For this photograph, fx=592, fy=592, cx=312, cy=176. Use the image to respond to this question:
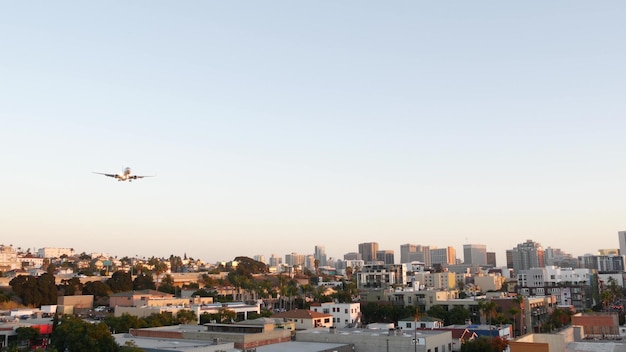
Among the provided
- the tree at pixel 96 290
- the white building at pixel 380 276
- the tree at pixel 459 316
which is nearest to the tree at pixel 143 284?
the tree at pixel 96 290

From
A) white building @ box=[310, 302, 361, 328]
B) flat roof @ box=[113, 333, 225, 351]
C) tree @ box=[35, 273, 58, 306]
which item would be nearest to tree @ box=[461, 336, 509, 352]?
flat roof @ box=[113, 333, 225, 351]

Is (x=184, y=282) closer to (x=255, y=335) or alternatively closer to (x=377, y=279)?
(x=377, y=279)

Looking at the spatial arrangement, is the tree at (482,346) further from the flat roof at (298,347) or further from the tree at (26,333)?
the tree at (26,333)

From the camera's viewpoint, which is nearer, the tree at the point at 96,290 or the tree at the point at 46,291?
the tree at the point at 46,291

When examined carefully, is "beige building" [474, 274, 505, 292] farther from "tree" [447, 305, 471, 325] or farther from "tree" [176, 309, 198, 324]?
"tree" [176, 309, 198, 324]

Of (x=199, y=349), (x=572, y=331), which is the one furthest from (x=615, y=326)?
(x=199, y=349)

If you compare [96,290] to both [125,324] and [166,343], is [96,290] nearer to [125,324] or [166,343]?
[125,324]

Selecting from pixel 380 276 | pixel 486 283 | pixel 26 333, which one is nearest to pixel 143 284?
pixel 380 276

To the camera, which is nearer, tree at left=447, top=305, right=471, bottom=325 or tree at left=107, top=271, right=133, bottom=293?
tree at left=447, top=305, right=471, bottom=325
